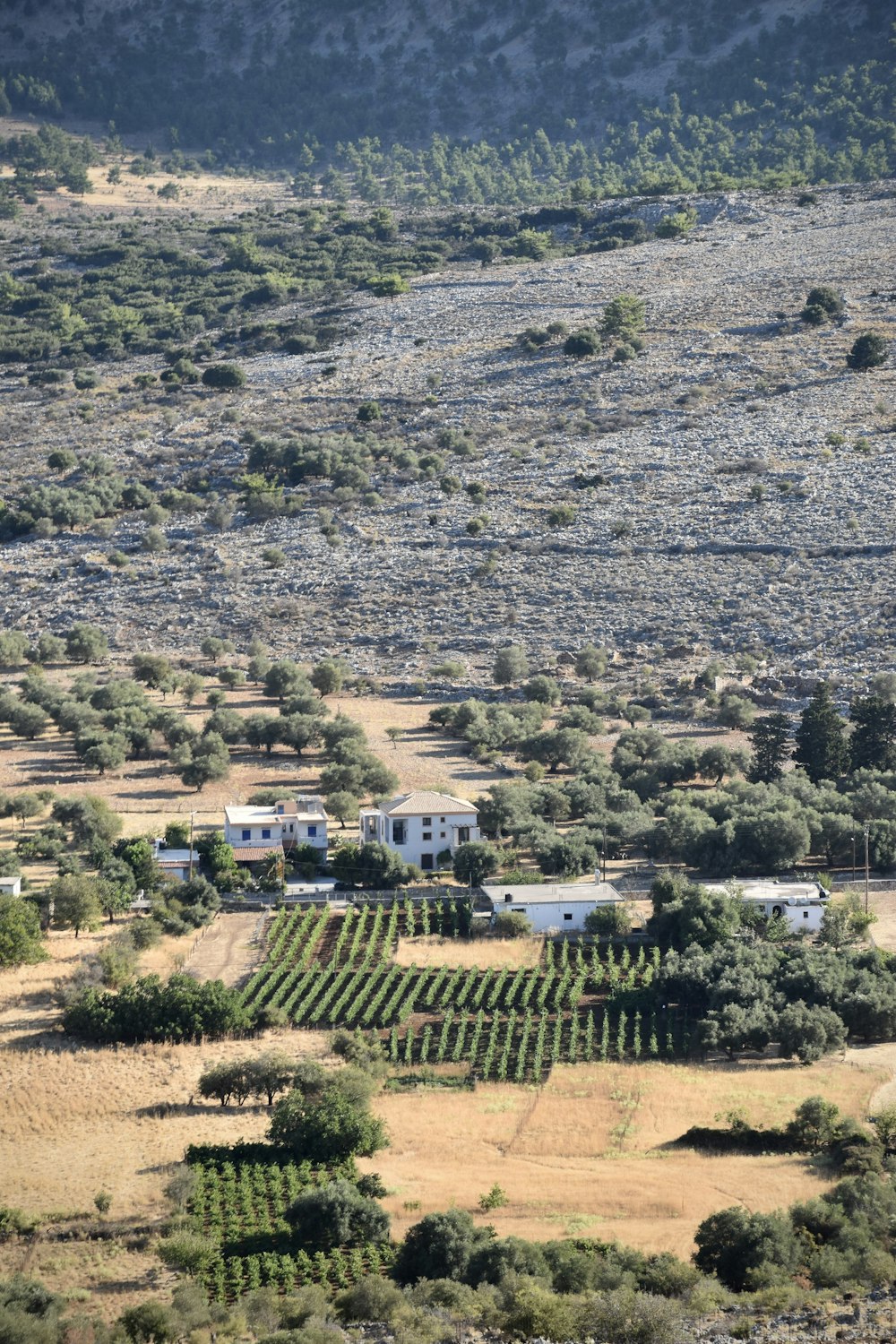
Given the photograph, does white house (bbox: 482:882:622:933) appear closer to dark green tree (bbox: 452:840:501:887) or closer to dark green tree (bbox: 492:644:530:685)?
dark green tree (bbox: 452:840:501:887)

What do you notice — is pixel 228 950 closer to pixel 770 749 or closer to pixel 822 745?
pixel 770 749

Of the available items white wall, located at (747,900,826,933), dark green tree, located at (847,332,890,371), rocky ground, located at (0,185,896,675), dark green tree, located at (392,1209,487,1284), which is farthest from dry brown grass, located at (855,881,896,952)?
dark green tree, located at (847,332,890,371)

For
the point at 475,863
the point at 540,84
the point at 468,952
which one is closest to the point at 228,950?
the point at 468,952

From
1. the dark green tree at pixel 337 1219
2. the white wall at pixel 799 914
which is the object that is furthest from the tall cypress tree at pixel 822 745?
the dark green tree at pixel 337 1219

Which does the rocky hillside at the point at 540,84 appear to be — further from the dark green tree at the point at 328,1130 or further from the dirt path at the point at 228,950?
the dark green tree at the point at 328,1130

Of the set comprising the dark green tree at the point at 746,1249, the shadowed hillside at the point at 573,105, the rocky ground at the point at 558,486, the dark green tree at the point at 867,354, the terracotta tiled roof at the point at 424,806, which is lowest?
the dark green tree at the point at 746,1249

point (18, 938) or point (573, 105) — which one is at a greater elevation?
point (573, 105)

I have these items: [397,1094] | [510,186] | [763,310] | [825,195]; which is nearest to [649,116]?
[510,186]
